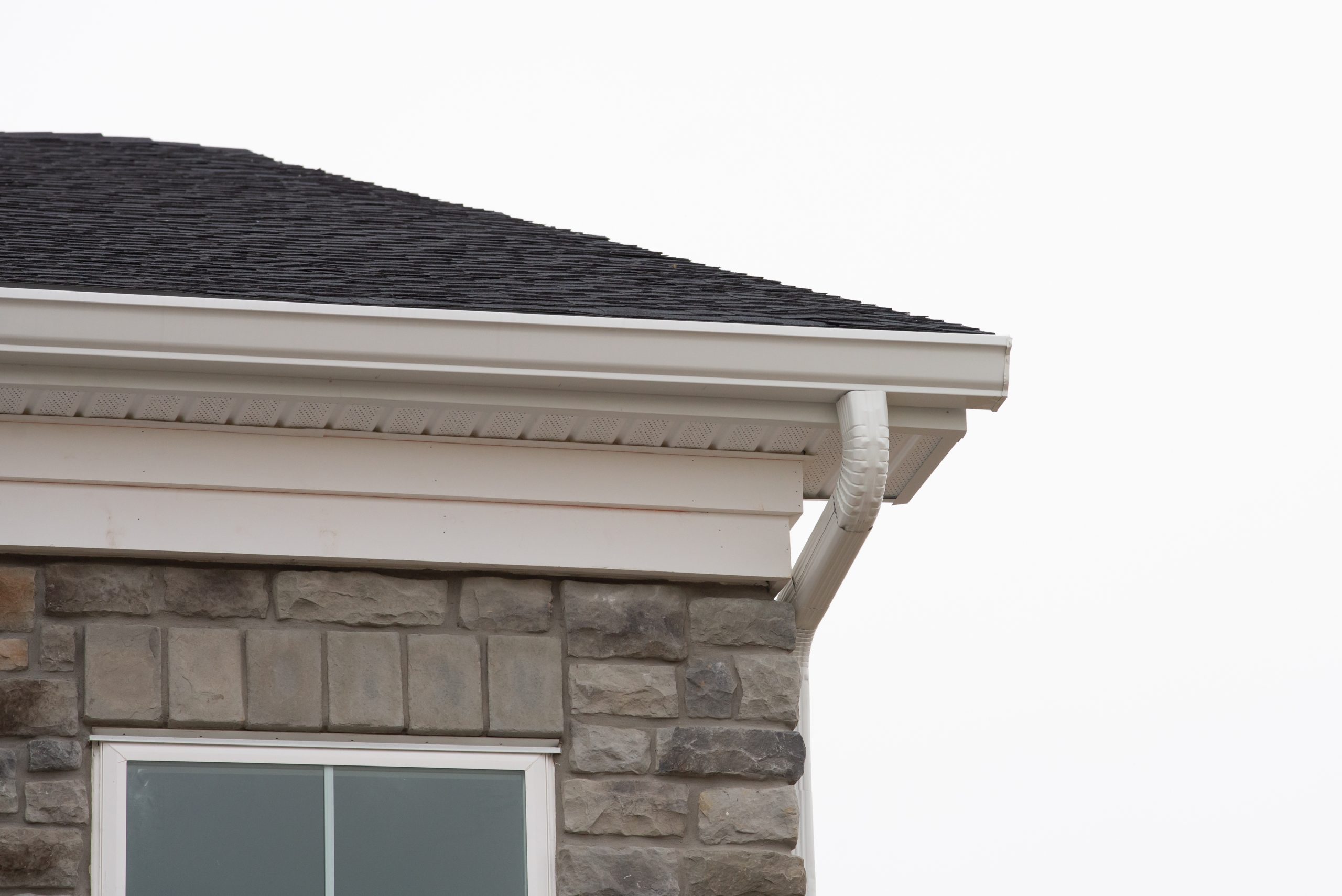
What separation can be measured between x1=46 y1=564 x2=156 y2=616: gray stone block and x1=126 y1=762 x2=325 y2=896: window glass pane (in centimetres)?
40

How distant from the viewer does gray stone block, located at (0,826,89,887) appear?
4.31m

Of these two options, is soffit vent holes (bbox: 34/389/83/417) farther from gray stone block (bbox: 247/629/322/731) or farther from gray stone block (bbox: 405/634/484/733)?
gray stone block (bbox: 405/634/484/733)

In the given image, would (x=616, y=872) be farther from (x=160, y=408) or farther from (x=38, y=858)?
(x=160, y=408)

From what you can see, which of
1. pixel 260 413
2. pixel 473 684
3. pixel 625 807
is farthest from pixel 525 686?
pixel 260 413

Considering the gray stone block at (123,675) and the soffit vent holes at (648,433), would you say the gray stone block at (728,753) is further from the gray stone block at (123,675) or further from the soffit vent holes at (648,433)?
the gray stone block at (123,675)

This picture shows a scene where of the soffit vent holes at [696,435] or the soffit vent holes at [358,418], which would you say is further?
the soffit vent holes at [696,435]

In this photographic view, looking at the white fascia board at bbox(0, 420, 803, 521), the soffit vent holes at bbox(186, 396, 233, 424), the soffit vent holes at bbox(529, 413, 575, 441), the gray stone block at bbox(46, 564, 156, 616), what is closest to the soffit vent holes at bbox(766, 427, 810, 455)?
the white fascia board at bbox(0, 420, 803, 521)

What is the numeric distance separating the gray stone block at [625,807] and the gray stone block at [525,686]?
18 centimetres

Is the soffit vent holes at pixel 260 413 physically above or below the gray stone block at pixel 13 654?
above

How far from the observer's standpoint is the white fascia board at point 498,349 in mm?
Answer: 4480

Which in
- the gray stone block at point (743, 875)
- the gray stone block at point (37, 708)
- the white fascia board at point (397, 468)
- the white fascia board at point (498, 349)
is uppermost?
the white fascia board at point (498, 349)

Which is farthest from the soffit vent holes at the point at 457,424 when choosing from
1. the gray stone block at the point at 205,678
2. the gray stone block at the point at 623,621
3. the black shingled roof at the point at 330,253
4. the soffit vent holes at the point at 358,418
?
the gray stone block at the point at 205,678

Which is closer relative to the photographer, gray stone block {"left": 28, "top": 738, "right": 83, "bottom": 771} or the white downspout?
gray stone block {"left": 28, "top": 738, "right": 83, "bottom": 771}

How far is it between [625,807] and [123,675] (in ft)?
4.31
